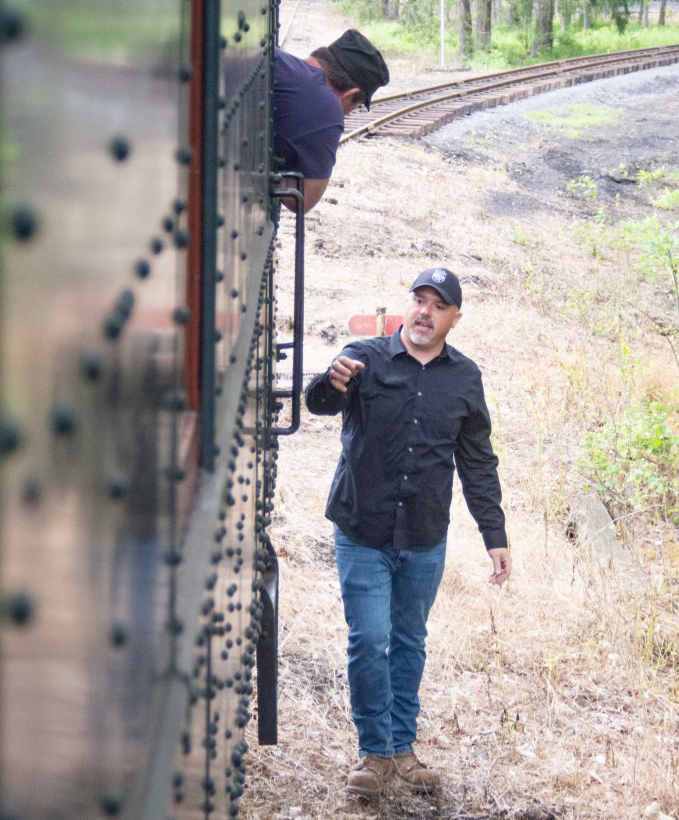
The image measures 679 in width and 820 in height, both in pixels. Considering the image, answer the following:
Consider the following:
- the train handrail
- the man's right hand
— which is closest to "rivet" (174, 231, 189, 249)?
the train handrail

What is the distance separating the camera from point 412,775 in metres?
4.30

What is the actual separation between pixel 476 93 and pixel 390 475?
61.0 ft

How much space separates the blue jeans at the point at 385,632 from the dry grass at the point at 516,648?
0.81 ft

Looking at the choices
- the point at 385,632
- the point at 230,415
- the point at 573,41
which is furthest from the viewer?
the point at 573,41

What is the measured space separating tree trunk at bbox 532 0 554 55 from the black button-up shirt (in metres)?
30.0

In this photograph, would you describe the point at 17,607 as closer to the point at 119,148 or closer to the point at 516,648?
the point at 119,148

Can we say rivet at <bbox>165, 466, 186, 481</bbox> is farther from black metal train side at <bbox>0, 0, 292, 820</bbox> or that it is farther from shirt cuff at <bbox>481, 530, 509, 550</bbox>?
shirt cuff at <bbox>481, 530, 509, 550</bbox>

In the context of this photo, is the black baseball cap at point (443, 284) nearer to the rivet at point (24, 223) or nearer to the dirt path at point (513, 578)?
the dirt path at point (513, 578)

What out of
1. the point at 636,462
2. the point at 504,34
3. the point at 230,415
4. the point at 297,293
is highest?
the point at 504,34

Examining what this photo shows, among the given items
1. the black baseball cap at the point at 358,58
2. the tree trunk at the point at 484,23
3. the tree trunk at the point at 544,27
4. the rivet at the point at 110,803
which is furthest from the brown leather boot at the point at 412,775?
the tree trunk at the point at 544,27

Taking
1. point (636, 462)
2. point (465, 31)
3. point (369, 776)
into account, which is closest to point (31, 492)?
point (369, 776)

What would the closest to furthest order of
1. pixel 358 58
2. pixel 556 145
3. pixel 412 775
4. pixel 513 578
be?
pixel 358 58
pixel 412 775
pixel 513 578
pixel 556 145

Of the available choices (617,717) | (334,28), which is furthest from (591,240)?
(334,28)

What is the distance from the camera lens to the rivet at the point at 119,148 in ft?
2.38
